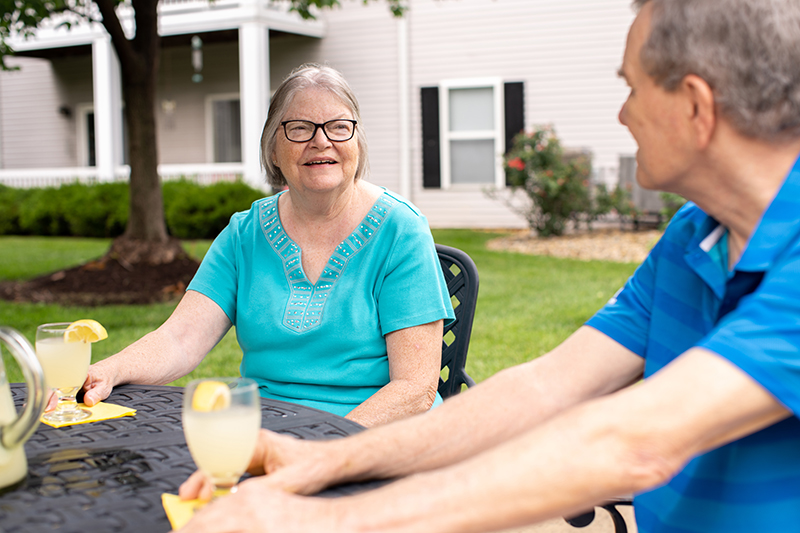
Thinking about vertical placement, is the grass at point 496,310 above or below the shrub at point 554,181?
below

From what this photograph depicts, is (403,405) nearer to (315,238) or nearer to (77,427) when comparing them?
(315,238)

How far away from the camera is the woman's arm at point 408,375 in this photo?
186cm

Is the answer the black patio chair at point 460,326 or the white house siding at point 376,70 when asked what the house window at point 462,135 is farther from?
the black patio chair at point 460,326

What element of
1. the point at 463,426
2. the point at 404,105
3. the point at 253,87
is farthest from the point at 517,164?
the point at 463,426

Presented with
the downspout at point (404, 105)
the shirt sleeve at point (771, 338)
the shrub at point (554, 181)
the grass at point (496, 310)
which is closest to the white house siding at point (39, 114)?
the grass at point (496, 310)

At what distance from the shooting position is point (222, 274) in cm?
221

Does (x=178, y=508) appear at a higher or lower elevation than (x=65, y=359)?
lower

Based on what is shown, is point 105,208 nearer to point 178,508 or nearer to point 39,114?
point 39,114

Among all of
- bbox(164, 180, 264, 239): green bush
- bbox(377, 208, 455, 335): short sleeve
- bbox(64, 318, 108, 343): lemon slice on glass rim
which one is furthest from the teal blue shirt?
bbox(164, 180, 264, 239): green bush

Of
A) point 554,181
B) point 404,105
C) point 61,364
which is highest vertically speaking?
point 404,105

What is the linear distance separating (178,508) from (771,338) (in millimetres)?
852

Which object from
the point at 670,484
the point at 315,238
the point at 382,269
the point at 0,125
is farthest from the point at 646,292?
the point at 0,125

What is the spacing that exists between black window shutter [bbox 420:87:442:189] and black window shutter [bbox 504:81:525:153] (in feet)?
3.94

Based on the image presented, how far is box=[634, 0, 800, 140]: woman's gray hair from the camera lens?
981 mm
